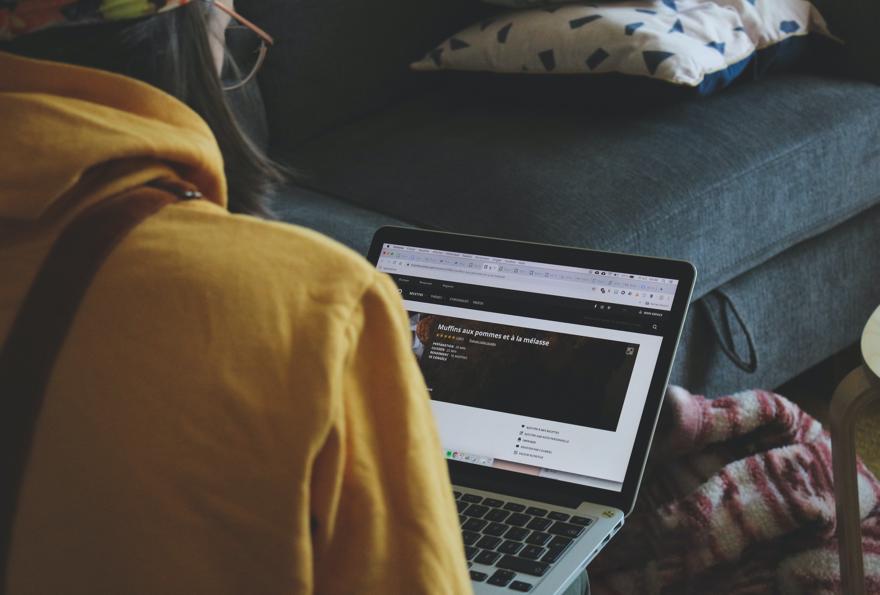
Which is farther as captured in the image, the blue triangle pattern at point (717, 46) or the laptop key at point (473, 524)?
the blue triangle pattern at point (717, 46)

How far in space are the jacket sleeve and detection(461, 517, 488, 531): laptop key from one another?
1.41 feet

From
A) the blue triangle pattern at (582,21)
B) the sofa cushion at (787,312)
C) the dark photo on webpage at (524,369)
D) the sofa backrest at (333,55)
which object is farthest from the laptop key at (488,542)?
the sofa backrest at (333,55)

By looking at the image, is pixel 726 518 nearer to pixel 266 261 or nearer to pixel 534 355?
pixel 534 355

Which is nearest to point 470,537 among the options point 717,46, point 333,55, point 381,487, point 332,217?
point 381,487

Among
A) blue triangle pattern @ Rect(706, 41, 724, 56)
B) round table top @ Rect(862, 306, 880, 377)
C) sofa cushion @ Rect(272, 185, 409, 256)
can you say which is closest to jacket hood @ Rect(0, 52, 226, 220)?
round table top @ Rect(862, 306, 880, 377)

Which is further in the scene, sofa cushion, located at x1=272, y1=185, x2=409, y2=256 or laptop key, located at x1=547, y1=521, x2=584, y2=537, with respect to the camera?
sofa cushion, located at x1=272, y1=185, x2=409, y2=256

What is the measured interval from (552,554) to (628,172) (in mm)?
868

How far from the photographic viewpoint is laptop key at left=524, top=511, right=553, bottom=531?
87 centimetres

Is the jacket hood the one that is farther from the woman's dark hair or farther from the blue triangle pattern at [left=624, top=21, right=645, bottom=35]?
the blue triangle pattern at [left=624, top=21, right=645, bottom=35]

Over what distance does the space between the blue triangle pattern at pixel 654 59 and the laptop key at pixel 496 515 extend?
944 millimetres

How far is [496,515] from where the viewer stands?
0.90 m

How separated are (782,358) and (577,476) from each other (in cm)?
98

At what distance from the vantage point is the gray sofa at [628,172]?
5.09 feet

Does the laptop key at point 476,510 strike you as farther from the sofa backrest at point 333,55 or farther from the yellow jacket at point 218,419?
the sofa backrest at point 333,55
